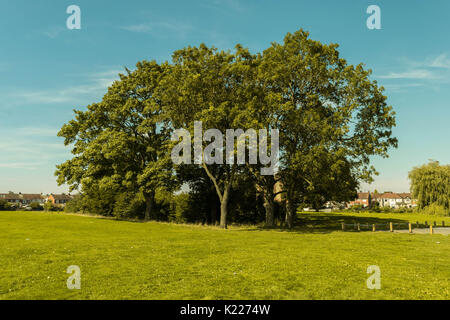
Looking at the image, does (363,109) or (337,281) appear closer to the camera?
(337,281)

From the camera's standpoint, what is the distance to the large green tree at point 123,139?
1512 inches

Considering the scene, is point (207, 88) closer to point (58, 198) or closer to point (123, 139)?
point (123, 139)

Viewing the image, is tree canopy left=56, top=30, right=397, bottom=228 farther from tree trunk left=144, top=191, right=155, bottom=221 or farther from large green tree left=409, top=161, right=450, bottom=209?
large green tree left=409, top=161, right=450, bottom=209

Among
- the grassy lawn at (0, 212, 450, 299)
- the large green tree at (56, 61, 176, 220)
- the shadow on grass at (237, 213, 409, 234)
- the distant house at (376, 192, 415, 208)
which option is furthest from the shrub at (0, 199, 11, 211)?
the distant house at (376, 192, 415, 208)

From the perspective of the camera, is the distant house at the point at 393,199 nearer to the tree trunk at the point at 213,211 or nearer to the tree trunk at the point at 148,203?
the tree trunk at the point at 213,211

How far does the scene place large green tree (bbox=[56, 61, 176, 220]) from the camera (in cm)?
3841

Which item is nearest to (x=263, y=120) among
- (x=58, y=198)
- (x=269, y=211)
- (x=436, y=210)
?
(x=269, y=211)

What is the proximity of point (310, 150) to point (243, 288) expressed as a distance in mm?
21749

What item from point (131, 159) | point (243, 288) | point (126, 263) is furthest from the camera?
point (131, 159)

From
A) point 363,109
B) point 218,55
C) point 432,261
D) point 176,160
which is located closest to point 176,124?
point 176,160

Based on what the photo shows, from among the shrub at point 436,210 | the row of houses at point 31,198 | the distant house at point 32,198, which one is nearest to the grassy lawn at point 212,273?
the shrub at point 436,210

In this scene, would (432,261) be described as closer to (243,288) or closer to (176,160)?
(243,288)

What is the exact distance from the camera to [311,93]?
3453 centimetres

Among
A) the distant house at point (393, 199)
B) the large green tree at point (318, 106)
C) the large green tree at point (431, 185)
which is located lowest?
the distant house at point (393, 199)
